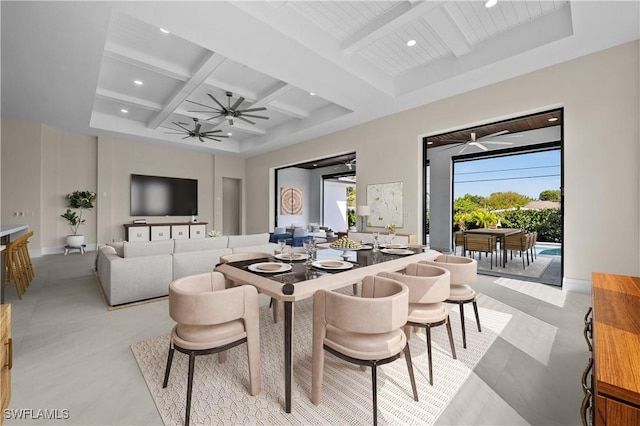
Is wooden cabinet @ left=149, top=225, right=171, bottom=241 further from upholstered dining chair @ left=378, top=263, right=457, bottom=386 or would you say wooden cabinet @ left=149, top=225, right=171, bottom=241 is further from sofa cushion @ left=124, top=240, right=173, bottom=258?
upholstered dining chair @ left=378, top=263, right=457, bottom=386

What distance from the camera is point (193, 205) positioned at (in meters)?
9.33

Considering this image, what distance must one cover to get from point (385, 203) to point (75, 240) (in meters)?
7.53

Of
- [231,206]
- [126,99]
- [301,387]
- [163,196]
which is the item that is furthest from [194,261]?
[231,206]

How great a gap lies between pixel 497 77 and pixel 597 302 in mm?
4159

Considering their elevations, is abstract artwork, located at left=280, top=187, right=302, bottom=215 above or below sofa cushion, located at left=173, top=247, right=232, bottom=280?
above

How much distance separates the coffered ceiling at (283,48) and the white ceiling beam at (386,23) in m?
0.01

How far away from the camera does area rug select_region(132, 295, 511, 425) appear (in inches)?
60.7

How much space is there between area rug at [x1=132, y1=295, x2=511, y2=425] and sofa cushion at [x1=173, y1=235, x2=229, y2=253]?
1.57 meters

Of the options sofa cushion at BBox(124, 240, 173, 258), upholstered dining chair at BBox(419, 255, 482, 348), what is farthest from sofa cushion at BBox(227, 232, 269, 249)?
upholstered dining chair at BBox(419, 255, 482, 348)

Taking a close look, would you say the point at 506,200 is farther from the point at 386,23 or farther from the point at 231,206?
the point at 231,206

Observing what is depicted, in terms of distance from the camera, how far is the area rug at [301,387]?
5.06 ft

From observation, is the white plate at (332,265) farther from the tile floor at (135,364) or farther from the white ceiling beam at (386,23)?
the white ceiling beam at (386,23)

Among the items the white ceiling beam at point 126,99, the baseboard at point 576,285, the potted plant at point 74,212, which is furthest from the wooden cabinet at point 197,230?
the baseboard at point 576,285

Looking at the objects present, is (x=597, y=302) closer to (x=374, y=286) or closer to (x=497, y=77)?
(x=374, y=286)
